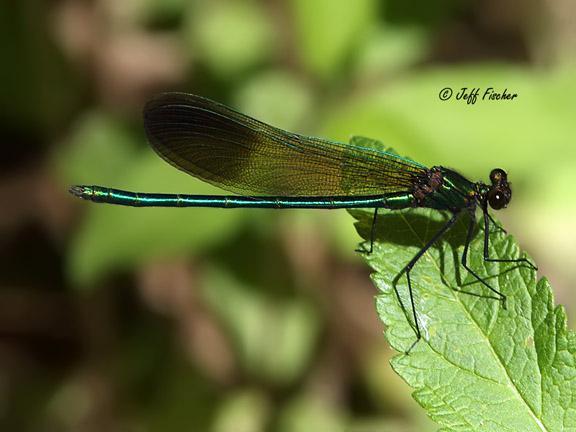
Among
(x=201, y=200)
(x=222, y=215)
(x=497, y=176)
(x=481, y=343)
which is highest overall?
(x=497, y=176)

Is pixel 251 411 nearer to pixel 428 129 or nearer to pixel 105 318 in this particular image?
pixel 105 318

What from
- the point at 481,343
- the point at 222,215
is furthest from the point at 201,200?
the point at 481,343

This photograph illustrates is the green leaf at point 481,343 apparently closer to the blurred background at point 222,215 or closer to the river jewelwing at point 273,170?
the river jewelwing at point 273,170

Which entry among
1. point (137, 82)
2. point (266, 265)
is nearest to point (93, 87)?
point (137, 82)

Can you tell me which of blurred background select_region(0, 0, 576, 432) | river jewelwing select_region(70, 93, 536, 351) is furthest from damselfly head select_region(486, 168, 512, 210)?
blurred background select_region(0, 0, 576, 432)

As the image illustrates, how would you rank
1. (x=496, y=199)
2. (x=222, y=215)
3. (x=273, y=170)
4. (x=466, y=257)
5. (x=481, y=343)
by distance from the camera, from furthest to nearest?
(x=222, y=215) < (x=273, y=170) < (x=496, y=199) < (x=466, y=257) < (x=481, y=343)

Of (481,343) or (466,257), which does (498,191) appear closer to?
(466,257)

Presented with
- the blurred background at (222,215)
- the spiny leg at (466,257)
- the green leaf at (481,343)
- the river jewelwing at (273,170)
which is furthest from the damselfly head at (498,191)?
the green leaf at (481,343)

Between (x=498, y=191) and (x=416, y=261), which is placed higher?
(x=498, y=191)
